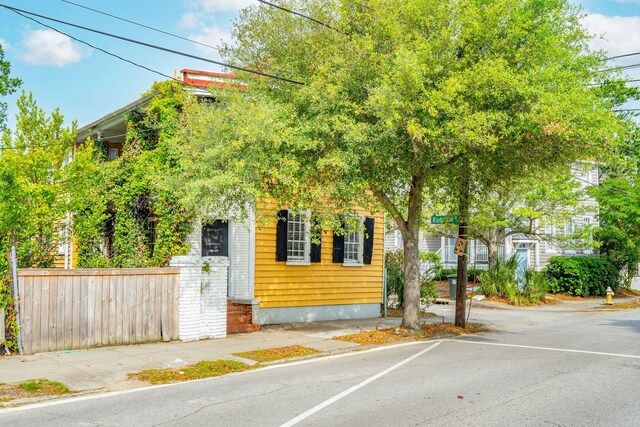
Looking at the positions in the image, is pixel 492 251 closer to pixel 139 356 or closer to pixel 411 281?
pixel 411 281

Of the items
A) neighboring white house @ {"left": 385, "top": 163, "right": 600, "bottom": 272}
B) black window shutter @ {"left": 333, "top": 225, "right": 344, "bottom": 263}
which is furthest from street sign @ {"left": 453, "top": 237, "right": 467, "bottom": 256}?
neighboring white house @ {"left": 385, "top": 163, "right": 600, "bottom": 272}

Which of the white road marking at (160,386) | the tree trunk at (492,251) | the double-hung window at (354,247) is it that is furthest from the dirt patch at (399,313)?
the tree trunk at (492,251)

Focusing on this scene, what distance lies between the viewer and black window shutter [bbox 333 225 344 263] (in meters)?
18.2

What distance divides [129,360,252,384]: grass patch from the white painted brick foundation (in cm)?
251

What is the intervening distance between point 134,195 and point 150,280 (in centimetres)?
374

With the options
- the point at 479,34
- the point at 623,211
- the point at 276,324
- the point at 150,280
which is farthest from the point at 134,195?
the point at 623,211

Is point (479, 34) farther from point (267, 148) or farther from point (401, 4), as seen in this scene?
point (267, 148)

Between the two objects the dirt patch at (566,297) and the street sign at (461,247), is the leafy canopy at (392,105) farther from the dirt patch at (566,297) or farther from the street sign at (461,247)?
the dirt patch at (566,297)

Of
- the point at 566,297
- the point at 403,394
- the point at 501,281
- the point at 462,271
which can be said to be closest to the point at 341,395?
the point at 403,394

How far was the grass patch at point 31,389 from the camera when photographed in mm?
8062

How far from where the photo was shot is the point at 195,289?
13297 mm

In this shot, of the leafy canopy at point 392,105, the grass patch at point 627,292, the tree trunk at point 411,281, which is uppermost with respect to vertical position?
the leafy canopy at point 392,105

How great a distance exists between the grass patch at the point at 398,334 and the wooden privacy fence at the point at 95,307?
431 centimetres

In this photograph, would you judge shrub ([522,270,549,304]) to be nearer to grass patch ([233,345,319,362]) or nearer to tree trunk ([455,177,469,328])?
tree trunk ([455,177,469,328])
